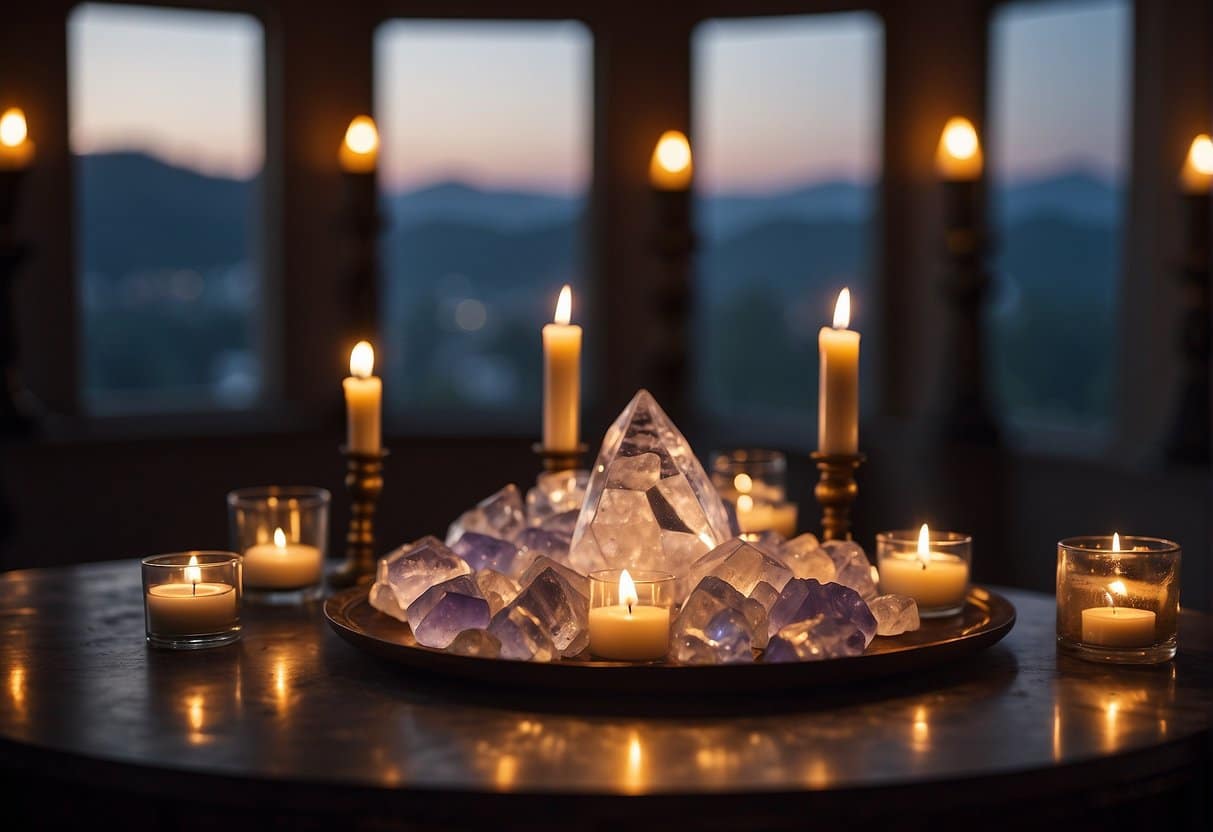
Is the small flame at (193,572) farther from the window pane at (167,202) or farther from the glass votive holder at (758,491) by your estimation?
the window pane at (167,202)

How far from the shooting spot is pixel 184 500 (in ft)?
12.6

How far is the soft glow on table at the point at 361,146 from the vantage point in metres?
2.97

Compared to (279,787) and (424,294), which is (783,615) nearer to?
(279,787)

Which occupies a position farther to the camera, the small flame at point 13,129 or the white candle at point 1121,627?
the small flame at point 13,129

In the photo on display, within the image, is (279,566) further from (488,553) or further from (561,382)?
(561,382)

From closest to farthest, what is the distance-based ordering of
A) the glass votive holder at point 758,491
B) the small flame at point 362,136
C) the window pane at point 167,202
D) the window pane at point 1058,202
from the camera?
1. the glass votive holder at point 758,491
2. the small flame at point 362,136
3. the window pane at point 1058,202
4. the window pane at point 167,202

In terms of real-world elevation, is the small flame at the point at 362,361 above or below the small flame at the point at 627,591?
above

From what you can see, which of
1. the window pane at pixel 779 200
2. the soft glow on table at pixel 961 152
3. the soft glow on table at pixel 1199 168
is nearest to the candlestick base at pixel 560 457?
the soft glow on table at pixel 961 152

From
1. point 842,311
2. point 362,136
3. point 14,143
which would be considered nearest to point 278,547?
point 842,311

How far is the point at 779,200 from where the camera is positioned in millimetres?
4305

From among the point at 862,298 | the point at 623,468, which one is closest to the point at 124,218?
the point at 862,298

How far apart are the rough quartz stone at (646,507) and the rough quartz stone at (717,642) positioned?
15 cm

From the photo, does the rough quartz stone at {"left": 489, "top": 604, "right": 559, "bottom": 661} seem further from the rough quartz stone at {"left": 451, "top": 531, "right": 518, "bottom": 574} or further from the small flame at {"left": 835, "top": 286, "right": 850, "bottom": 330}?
the small flame at {"left": 835, "top": 286, "right": 850, "bottom": 330}

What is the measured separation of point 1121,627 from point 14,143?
2.75 m
